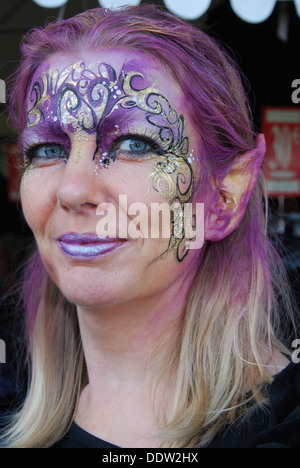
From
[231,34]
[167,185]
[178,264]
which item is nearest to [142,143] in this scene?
[167,185]

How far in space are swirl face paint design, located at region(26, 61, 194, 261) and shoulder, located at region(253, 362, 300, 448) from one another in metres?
0.39

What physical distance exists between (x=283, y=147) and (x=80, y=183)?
8.27ft

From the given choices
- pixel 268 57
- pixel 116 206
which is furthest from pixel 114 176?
pixel 268 57

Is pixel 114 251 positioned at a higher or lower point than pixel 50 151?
lower

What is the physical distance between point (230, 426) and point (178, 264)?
1.34 feet

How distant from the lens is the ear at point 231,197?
4.55 ft

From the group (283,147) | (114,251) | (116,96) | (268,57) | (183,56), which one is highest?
(268,57)

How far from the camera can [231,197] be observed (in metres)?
1.39

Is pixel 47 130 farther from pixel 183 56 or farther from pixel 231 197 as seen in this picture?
pixel 231 197

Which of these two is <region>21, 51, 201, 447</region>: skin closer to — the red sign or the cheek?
the cheek
